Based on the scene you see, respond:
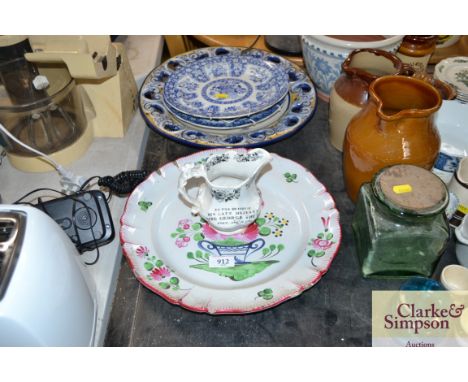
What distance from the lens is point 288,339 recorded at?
600mm

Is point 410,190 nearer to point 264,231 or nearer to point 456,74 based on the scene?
point 264,231

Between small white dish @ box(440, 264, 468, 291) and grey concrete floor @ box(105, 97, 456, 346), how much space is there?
0.05 meters

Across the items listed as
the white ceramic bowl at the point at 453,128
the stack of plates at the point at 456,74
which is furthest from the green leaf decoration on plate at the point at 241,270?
the stack of plates at the point at 456,74

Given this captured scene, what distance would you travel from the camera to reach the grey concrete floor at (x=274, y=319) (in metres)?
0.60

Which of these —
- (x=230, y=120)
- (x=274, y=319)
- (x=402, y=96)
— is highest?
(x=402, y=96)

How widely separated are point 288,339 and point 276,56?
0.64m

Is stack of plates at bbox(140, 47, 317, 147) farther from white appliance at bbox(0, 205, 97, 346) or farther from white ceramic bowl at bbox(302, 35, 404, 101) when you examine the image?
white appliance at bbox(0, 205, 97, 346)

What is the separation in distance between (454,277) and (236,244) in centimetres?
31

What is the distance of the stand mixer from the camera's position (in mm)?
751

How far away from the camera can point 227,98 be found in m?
0.89

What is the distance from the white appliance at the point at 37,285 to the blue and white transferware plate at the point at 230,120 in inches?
14.0

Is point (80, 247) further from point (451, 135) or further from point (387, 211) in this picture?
point (451, 135)

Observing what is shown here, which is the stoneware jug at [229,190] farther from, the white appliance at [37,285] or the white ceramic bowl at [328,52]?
the white ceramic bowl at [328,52]

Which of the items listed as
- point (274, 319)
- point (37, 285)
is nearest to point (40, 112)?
point (37, 285)
